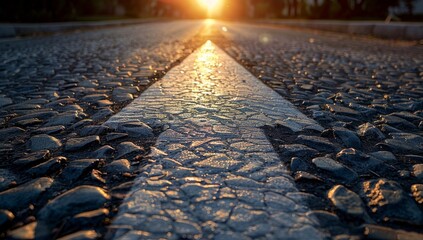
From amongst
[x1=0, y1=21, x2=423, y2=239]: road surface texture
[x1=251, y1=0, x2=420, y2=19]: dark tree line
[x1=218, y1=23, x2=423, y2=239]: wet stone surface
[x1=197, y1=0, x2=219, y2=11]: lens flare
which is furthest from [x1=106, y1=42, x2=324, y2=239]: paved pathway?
[x1=197, y1=0, x2=219, y2=11]: lens flare

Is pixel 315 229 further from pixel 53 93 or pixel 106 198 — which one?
pixel 53 93

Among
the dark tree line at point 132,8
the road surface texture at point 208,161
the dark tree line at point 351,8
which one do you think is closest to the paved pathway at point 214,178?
the road surface texture at point 208,161

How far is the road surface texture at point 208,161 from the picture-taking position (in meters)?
1.20

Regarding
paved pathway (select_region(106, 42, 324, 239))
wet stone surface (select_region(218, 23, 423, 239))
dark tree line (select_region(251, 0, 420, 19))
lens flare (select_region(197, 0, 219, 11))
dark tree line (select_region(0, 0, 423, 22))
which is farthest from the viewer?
lens flare (select_region(197, 0, 219, 11))

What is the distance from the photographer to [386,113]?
279 centimetres

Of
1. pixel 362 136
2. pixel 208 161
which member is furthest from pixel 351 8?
pixel 208 161

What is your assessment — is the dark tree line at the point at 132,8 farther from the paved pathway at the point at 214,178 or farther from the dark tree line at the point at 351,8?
the paved pathway at the point at 214,178

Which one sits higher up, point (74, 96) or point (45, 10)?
point (45, 10)

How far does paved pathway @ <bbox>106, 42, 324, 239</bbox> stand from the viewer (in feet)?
3.79

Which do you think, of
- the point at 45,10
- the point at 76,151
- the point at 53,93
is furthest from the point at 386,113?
the point at 45,10

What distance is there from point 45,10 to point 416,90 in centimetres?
1618

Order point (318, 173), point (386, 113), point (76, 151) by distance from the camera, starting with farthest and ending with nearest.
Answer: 1. point (386, 113)
2. point (76, 151)
3. point (318, 173)

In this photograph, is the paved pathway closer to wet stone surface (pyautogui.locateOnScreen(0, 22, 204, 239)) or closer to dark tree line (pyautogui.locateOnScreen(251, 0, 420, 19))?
wet stone surface (pyautogui.locateOnScreen(0, 22, 204, 239))

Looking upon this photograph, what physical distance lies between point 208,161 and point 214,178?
0.19 m
